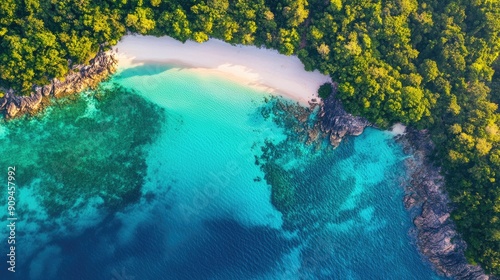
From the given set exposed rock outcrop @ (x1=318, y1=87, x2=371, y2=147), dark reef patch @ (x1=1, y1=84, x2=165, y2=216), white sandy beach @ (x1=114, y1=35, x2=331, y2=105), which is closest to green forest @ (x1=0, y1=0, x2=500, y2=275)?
exposed rock outcrop @ (x1=318, y1=87, x2=371, y2=147)

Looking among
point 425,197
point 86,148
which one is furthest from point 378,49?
point 86,148

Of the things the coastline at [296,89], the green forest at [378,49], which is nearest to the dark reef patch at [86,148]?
the coastline at [296,89]

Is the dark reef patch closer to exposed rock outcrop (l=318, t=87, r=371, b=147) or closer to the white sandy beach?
the white sandy beach

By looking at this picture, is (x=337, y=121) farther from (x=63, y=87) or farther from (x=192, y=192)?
(x=63, y=87)

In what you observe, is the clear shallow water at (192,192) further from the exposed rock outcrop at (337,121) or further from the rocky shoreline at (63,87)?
the exposed rock outcrop at (337,121)

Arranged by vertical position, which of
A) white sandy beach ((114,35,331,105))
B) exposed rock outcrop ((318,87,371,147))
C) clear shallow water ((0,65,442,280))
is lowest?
clear shallow water ((0,65,442,280))

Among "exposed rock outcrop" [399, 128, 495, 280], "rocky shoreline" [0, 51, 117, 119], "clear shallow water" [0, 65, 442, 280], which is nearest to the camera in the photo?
"rocky shoreline" [0, 51, 117, 119]

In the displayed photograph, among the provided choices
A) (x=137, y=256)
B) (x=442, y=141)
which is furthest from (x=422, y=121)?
(x=137, y=256)
